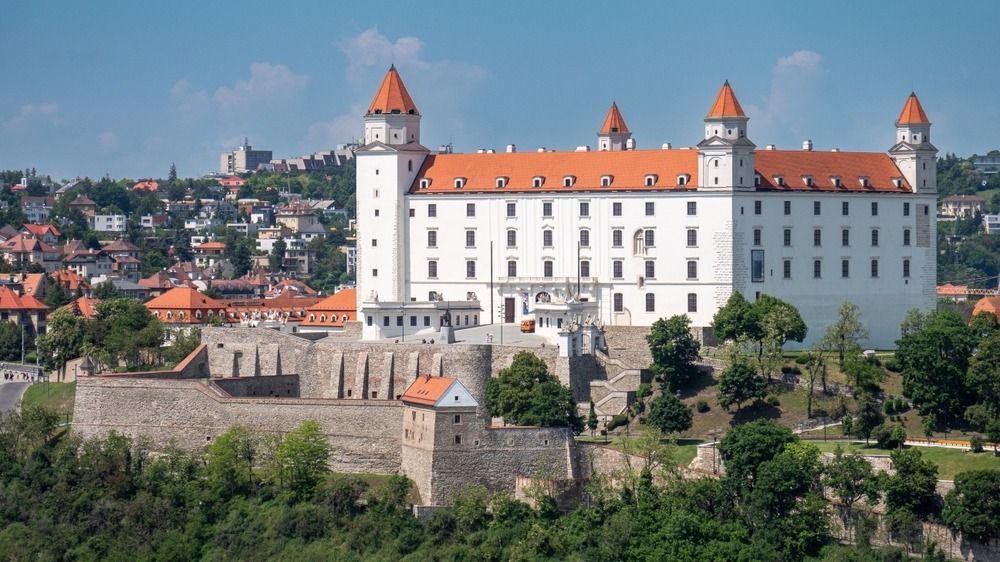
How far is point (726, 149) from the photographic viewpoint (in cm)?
7981

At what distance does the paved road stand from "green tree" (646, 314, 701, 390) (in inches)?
1152

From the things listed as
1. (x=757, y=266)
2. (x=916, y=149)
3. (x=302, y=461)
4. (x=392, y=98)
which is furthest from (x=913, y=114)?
(x=302, y=461)

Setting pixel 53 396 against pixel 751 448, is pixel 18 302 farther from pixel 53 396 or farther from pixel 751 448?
pixel 751 448

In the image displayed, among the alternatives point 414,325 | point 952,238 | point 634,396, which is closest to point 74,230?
point 952,238

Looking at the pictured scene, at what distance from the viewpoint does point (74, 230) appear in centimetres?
15512

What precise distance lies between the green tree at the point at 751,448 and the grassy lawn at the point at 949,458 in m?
1.70

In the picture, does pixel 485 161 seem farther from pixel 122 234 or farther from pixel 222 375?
pixel 122 234

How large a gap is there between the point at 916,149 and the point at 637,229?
12.3 meters

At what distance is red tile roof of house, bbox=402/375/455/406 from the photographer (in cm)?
6800

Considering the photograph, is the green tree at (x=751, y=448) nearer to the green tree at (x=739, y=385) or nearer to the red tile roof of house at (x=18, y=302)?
the green tree at (x=739, y=385)

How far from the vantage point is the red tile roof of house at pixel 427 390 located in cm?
6800

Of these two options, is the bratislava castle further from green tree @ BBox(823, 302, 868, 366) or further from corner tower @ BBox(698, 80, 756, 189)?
green tree @ BBox(823, 302, 868, 366)

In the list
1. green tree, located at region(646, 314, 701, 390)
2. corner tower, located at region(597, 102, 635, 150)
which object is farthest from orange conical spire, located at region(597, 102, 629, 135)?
green tree, located at region(646, 314, 701, 390)

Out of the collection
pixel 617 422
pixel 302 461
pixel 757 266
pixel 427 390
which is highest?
pixel 757 266
